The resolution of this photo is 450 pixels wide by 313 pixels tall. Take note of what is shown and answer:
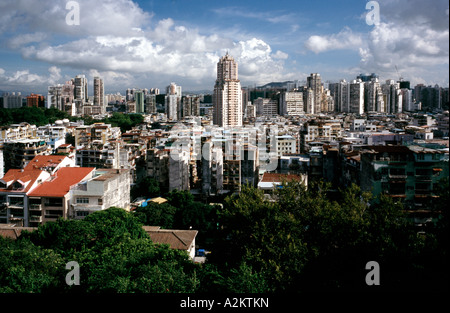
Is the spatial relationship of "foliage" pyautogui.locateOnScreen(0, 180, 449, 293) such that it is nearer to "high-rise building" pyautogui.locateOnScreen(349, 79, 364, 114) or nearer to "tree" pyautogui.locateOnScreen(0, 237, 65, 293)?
"tree" pyautogui.locateOnScreen(0, 237, 65, 293)

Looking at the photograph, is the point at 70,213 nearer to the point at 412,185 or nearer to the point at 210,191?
the point at 210,191

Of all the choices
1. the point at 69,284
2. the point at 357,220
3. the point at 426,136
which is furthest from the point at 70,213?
the point at 426,136

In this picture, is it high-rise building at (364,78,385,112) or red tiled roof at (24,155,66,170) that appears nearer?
red tiled roof at (24,155,66,170)

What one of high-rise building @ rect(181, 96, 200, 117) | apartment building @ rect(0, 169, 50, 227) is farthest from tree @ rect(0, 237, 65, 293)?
high-rise building @ rect(181, 96, 200, 117)

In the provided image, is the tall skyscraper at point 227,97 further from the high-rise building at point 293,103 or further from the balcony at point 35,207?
the balcony at point 35,207

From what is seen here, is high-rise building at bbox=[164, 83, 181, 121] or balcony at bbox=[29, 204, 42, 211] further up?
high-rise building at bbox=[164, 83, 181, 121]
